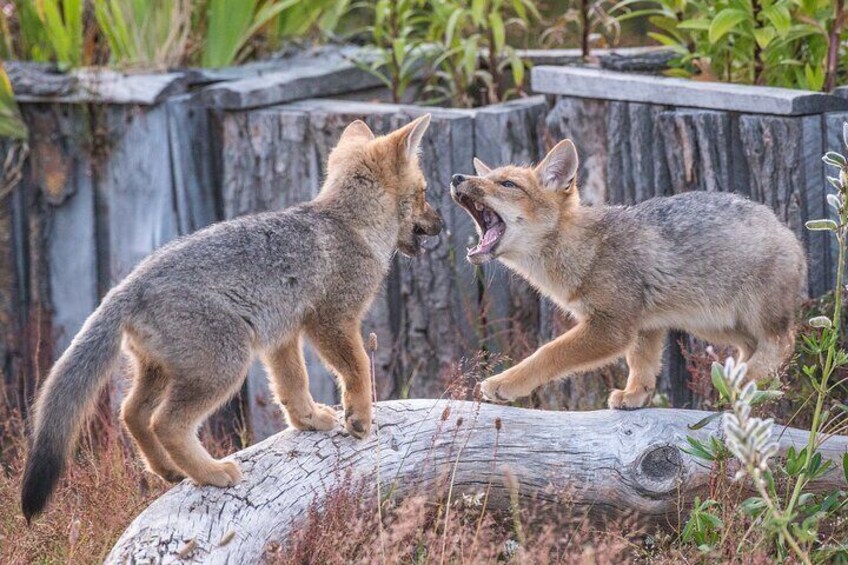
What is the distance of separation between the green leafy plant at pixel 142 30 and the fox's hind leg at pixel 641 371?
14.1ft

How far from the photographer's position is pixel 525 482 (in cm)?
497

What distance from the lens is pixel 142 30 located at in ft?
27.6

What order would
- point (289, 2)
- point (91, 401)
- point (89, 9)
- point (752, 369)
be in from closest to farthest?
1. point (91, 401)
2. point (752, 369)
3. point (289, 2)
4. point (89, 9)

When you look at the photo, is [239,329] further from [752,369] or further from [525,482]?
[752,369]

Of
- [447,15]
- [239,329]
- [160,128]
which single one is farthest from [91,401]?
[447,15]

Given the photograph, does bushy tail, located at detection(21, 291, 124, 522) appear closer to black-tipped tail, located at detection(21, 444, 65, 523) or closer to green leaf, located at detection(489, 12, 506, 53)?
black-tipped tail, located at detection(21, 444, 65, 523)

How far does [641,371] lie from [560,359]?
46 cm

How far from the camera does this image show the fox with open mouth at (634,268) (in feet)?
18.0

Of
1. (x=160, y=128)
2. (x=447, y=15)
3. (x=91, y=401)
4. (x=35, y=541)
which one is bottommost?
(x=35, y=541)

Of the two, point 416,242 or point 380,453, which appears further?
point 416,242

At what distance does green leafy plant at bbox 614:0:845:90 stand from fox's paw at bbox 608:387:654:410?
77.7 inches

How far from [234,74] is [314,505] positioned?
4.48 metres

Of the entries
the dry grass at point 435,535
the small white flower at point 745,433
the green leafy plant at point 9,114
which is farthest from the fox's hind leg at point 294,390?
the green leafy plant at point 9,114

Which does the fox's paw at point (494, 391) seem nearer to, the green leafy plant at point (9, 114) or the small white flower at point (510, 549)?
the small white flower at point (510, 549)
